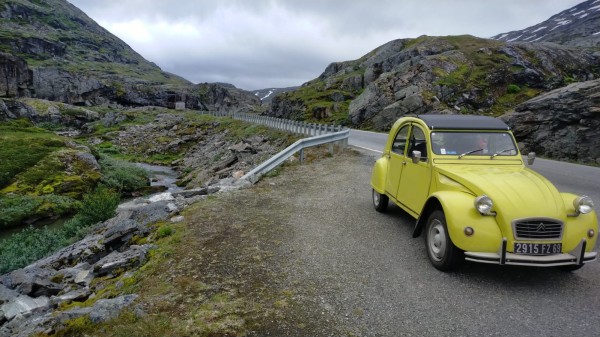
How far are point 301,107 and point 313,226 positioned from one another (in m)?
54.7

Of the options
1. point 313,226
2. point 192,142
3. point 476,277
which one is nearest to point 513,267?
point 476,277

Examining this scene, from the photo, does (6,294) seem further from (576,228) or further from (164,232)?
(576,228)

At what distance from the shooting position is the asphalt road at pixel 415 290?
4.21 metres

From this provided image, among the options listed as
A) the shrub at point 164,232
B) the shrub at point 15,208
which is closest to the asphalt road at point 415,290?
the shrub at point 164,232

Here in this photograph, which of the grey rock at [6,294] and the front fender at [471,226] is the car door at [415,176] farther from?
the grey rock at [6,294]

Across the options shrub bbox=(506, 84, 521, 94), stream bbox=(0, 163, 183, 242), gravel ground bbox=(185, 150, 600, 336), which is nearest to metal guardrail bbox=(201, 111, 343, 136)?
stream bbox=(0, 163, 183, 242)

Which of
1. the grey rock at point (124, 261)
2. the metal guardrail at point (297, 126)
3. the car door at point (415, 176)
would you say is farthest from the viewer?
the metal guardrail at point (297, 126)

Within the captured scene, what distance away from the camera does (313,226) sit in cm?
782

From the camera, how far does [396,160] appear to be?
779 centimetres

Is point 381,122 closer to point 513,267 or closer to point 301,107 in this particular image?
point 301,107

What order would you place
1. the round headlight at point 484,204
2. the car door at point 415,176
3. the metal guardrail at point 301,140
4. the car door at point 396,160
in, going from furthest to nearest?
the metal guardrail at point 301,140 < the car door at point 396,160 < the car door at point 415,176 < the round headlight at point 484,204

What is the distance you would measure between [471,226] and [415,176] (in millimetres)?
1982

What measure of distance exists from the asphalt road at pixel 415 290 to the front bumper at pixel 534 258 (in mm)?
427

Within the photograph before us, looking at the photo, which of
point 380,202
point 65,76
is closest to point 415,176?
point 380,202
